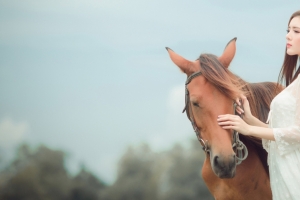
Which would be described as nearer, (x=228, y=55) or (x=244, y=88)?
(x=228, y=55)

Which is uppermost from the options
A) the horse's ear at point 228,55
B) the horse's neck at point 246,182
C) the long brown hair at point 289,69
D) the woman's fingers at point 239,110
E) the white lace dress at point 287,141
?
the horse's ear at point 228,55

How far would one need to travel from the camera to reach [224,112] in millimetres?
3400

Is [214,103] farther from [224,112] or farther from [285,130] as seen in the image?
[285,130]

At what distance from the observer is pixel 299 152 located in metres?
3.41

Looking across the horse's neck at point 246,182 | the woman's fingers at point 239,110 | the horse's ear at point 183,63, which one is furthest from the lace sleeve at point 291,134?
the horse's ear at point 183,63

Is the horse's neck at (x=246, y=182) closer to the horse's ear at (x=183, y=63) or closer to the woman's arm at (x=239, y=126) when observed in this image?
the woman's arm at (x=239, y=126)

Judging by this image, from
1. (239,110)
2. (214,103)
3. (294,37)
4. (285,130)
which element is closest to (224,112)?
(214,103)

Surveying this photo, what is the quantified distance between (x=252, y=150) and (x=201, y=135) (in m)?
0.63

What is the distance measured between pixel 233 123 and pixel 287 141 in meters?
0.41

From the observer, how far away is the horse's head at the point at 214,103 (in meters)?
3.35

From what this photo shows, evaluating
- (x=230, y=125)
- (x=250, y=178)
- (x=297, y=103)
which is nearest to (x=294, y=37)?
(x=297, y=103)

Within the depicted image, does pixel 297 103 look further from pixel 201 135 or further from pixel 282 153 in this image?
pixel 201 135

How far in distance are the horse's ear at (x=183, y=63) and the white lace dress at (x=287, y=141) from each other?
2.28ft

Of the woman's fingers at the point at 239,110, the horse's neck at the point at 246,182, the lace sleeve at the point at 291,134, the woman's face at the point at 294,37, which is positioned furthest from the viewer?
the horse's neck at the point at 246,182
